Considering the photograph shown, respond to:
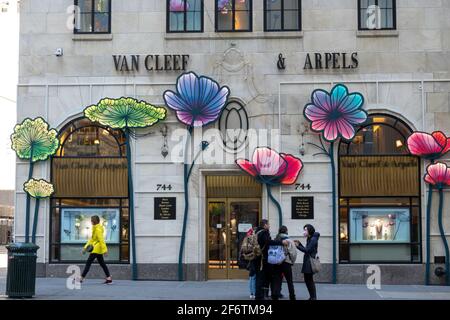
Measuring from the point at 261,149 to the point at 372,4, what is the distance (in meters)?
5.15

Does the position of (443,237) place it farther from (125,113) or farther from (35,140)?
(35,140)

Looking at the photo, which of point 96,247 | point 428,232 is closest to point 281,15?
point 428,232

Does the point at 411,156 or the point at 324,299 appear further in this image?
the point at 411,156

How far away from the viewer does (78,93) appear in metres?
21.2

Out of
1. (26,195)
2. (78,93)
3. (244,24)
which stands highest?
(244,24)

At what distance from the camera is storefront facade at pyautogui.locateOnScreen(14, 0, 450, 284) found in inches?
811

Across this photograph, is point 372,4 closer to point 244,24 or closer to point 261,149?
point 244,24

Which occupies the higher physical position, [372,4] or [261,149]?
[372,4]

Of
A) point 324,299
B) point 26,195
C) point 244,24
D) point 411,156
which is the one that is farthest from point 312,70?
point 26,195

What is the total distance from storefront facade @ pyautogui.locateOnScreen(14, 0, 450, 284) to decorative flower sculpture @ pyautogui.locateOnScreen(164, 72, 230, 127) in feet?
1.16

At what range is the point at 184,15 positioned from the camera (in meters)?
21.3

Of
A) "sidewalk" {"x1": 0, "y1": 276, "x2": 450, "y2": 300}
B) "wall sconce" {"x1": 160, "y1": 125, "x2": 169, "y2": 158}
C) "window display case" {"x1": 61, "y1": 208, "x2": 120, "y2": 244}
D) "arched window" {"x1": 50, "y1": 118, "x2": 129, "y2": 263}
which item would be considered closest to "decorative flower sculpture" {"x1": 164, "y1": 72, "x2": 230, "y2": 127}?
"wall sconce" {"x1": 160, "y1": 125, "x2": 169, "y2": 158}

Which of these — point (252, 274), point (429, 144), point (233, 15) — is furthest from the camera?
point (233, 15)

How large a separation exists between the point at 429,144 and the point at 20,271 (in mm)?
11120
